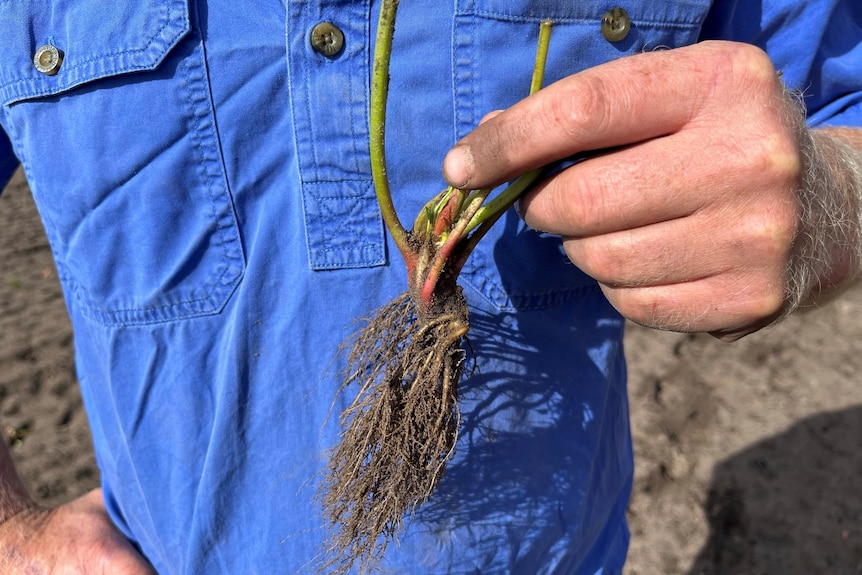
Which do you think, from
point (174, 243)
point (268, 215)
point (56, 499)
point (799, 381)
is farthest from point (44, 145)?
point (799, 381)

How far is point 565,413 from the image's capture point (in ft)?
3.47

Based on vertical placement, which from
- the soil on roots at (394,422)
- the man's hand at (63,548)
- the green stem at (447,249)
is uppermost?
the green stem at (447,249)

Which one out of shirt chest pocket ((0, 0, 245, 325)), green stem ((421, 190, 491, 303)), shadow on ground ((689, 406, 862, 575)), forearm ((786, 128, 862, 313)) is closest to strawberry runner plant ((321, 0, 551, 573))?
green stem ((421, 190, 491, 303))

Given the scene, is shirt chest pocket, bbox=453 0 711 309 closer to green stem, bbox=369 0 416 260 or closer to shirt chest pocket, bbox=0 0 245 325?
green stem, bbox=369 0 416 260

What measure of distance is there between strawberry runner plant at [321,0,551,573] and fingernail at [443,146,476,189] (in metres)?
0.08

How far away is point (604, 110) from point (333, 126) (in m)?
0.35

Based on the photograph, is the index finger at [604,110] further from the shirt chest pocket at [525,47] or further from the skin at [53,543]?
the skin at [53,543]

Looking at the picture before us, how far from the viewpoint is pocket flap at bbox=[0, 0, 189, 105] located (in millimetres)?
855

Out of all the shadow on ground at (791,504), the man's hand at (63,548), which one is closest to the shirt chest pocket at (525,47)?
the man's hand at (63,548)

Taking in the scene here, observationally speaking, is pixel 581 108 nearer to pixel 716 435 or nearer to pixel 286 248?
pixel 286 248

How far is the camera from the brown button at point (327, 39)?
843 millimetres

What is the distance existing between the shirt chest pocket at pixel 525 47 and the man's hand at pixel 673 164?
147 millimetres

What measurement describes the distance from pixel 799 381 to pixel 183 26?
301cm

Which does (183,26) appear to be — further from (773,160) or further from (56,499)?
(56,499)
